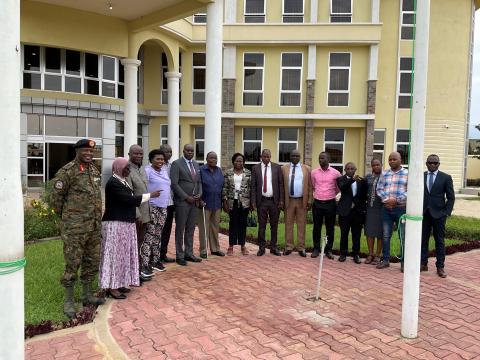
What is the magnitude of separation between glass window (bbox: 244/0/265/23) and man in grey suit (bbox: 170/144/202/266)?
15.8 metres

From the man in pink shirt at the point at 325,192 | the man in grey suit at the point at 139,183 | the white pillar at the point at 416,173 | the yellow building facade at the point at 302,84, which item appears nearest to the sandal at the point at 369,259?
the man in pink shirt at the point at 325,192

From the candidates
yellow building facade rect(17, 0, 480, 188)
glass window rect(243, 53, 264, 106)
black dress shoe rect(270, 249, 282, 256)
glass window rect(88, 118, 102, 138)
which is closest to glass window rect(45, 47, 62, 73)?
yellow building facade rect(17, 0, 480, 188)

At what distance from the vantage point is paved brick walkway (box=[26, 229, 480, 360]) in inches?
155

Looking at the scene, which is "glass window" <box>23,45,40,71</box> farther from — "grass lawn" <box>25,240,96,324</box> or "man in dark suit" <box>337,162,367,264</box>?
"man in dark suit" <box>337,162,367,264</box>

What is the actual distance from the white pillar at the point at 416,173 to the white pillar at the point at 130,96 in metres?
11.6

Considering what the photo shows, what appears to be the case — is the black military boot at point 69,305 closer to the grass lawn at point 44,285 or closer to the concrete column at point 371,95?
the grass lawn at point 44,285

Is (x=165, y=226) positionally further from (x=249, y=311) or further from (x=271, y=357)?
(x=271, y=357)

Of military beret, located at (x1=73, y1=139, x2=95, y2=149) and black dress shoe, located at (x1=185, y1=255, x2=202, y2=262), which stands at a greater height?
military beret, located at (x1=73, y1=139, x2=95, y2=149)

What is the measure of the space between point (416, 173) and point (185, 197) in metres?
3.56

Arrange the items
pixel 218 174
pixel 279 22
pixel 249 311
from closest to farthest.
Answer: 1. pixel 249 311
2. pixel 218 174
3. pixel 279 22

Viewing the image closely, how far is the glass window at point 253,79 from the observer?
21.0m

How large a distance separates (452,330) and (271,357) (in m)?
2.09

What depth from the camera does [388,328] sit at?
175 inches

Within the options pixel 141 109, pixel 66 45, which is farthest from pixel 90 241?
pixel 141 109
